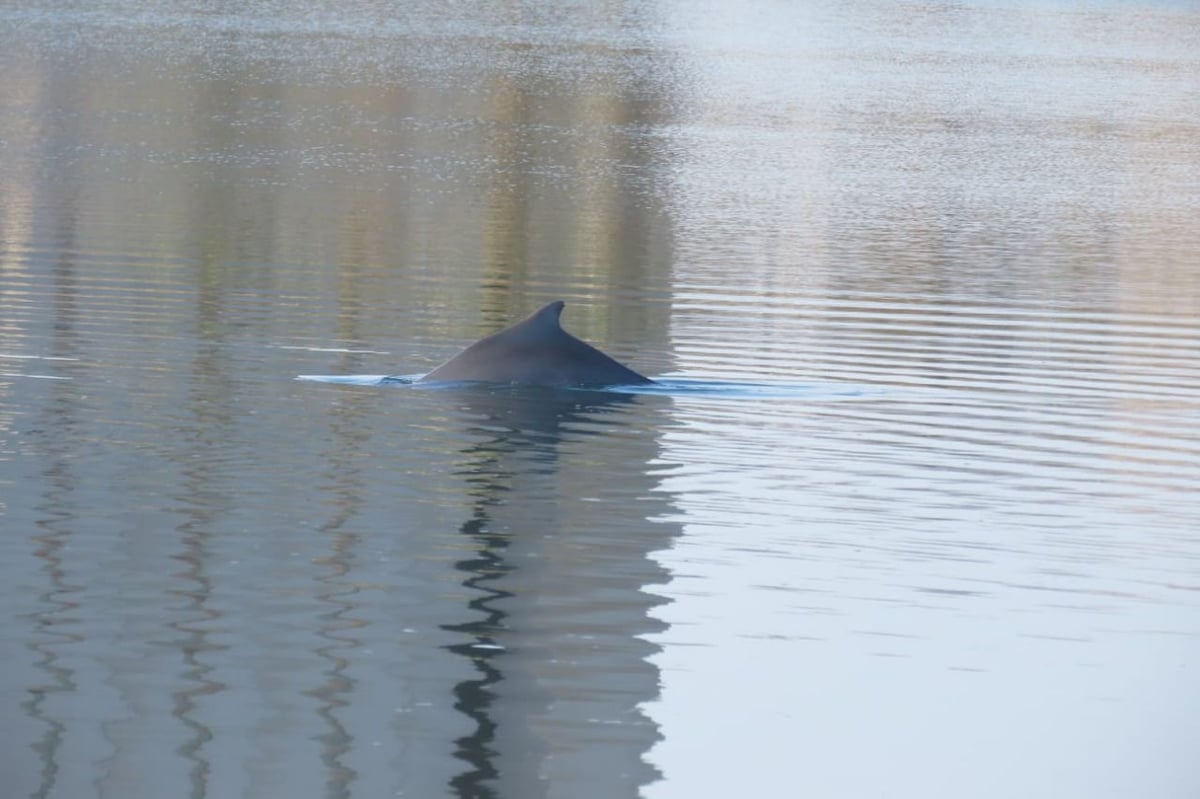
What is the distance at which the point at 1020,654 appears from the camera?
41.0ft

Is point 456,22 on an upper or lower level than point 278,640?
upper

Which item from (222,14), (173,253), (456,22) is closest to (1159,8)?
(456,22)

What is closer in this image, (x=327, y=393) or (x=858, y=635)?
(x=858, y=635)

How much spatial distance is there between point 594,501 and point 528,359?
15.4 ft

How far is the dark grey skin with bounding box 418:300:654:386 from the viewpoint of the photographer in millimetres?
20547

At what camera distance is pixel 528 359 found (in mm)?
20656

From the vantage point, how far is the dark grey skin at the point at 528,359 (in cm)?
2055

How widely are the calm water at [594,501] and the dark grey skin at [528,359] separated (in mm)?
Result: 371

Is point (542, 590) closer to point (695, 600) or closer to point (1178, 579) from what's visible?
point (695, 600)

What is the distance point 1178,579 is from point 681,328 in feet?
39.2

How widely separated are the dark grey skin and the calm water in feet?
1.22

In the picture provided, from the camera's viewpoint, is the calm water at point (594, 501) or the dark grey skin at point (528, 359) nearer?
the calm water at point (594, 501)

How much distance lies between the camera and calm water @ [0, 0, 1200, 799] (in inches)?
424

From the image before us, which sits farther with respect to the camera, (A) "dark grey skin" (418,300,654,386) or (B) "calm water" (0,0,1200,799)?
(A) "dark grey skin" (418,300,654,386)
